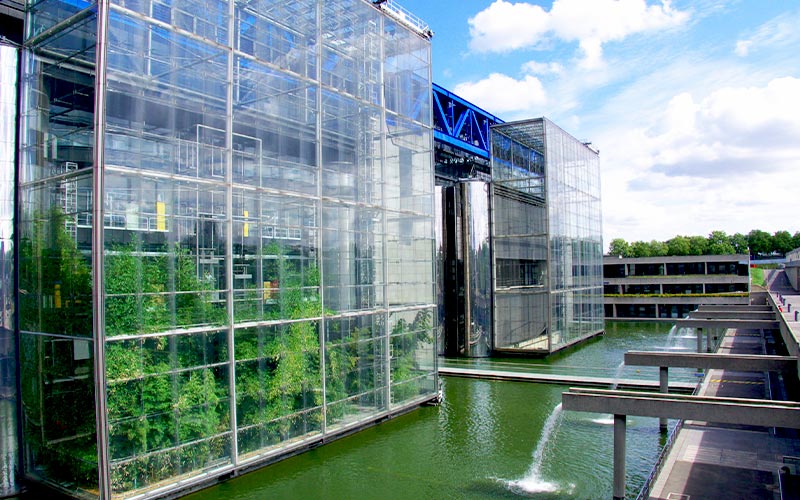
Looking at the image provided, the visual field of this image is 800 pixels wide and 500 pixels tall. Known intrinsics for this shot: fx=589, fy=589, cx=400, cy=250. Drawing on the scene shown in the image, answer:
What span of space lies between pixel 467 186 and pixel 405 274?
46.5 ft

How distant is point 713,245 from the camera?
378 ft

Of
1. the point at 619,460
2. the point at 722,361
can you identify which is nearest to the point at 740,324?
the point at 722,361

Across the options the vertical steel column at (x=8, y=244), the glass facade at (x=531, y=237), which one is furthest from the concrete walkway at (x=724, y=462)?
the glass facade at (x=531, y=237)

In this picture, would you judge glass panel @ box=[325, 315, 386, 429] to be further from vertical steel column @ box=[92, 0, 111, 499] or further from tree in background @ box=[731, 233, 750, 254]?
tree in background @ box=[731, 233, 750, 254]

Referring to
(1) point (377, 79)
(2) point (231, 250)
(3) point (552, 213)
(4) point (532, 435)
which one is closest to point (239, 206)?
(2) point (231, 250)

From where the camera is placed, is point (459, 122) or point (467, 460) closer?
point (467, 460)

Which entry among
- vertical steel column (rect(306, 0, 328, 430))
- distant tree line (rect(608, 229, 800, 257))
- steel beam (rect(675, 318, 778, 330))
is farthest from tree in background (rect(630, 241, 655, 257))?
vertical steel column (rect(306, 0, 328, 430))

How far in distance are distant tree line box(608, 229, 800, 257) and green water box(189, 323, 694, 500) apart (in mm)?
99317

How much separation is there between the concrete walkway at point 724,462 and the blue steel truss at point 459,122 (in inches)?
1044

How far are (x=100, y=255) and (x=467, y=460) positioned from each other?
10742mm

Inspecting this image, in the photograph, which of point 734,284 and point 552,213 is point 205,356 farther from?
point 734,284

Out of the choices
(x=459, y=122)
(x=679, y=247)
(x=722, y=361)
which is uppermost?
(x=459, y=122)

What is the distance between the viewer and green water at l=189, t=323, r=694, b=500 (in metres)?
14.2

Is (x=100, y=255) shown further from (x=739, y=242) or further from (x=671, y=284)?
(x=739, y=242)
